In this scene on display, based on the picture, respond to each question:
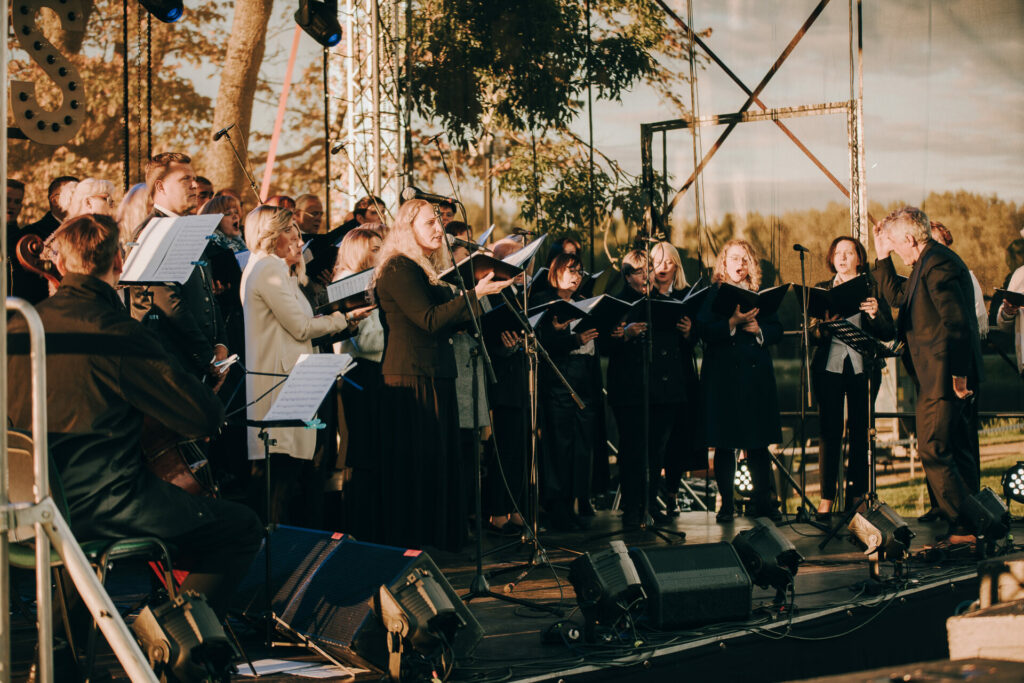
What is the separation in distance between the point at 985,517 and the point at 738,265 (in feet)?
7.06

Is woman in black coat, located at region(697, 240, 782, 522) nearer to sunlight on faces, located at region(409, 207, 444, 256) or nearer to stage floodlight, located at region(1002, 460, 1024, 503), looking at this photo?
stage floodlight, located at region(1002, 460, 1024, 503)

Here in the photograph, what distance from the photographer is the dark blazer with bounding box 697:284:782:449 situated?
6844 millimetres

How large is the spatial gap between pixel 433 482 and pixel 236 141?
549 centimetres

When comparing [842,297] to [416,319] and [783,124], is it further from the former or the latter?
[783,124]

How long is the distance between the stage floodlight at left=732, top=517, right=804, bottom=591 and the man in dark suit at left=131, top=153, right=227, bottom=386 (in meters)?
2.50

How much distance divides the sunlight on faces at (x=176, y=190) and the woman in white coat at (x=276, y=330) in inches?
12.8

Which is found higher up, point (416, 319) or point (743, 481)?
point (416, 319)

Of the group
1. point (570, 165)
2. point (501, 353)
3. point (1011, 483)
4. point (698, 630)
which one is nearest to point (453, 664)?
point (698, 630)

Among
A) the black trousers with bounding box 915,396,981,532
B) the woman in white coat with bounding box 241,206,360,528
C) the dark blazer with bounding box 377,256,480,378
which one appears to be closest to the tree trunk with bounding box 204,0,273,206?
the woman in white coat with bounding box 241,206,360,528

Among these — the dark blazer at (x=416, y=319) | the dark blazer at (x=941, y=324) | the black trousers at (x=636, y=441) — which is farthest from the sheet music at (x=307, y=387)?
the dark blazer at (x=941, y=324)

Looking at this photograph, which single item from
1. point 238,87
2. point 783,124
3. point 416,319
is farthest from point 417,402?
point 238,87

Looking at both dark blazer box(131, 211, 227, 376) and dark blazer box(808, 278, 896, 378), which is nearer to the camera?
dark blazer box(131, 211, 227, 376)

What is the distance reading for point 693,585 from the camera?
441 centimetres

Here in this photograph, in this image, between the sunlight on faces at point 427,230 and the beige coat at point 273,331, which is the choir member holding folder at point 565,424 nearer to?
the sunlight on faces at point 427,230
